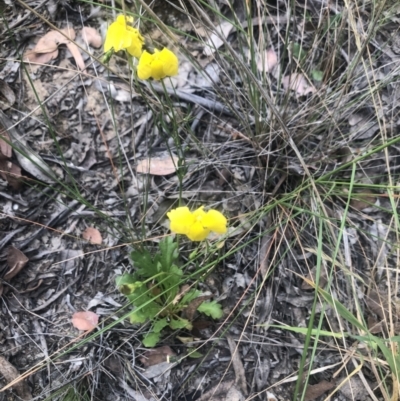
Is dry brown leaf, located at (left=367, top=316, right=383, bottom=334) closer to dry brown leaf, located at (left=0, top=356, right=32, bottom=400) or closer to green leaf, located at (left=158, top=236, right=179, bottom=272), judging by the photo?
green leaf, located at (left=158, top=236, right=179, bottom=272)

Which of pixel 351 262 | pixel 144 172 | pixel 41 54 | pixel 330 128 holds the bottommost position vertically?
pixel 351 262

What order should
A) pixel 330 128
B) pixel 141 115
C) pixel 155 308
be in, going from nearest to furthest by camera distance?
pixel 155 308 < pixel 330 128 < pixel 141 115

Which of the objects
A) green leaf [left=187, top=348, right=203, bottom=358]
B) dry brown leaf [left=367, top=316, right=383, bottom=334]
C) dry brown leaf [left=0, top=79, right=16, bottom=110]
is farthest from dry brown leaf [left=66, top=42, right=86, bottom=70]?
dry brown leaf [left=367, top=316, right=383, bottom=334]

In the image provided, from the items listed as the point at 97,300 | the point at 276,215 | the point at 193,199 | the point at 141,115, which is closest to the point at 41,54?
the point at 141,115

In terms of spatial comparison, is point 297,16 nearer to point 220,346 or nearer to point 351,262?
point 351,262

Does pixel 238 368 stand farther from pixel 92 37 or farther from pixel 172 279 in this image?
pixel 92 37

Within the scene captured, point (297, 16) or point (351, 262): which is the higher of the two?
point (297, 16)
